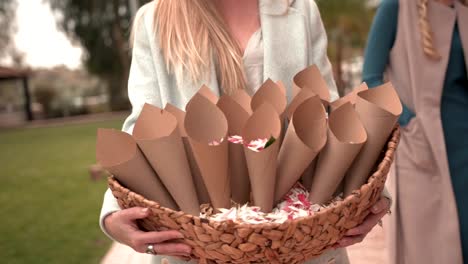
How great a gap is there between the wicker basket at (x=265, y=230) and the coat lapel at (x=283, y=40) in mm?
447

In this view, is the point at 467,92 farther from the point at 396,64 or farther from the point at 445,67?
the point at 396,64

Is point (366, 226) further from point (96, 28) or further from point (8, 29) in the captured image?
point (96, 28)

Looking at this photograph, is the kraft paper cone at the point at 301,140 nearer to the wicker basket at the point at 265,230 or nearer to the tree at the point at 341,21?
the wicker basket at the point at 265,230

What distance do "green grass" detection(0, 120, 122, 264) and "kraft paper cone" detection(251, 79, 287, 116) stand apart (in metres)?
4.48

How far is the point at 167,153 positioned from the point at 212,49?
0.49 m

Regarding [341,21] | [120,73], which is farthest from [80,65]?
[341,21]

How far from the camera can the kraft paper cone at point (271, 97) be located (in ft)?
3.00

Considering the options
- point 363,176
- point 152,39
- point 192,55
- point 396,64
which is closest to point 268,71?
point 192,55

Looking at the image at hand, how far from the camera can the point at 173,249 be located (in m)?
0.81

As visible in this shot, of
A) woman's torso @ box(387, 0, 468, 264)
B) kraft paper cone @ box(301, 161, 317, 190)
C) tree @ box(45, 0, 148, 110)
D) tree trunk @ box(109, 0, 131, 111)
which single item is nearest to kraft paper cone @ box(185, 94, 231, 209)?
kraft paper cone @ box(301, 161, 317, 190)

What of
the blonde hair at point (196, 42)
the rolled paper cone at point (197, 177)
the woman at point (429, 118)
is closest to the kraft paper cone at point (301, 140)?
the rolled paper cone at point (197, 177)

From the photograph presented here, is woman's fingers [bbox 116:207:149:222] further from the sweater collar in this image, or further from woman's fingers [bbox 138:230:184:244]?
the sweater collar

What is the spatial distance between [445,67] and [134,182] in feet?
4.94

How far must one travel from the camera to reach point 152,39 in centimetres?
122
